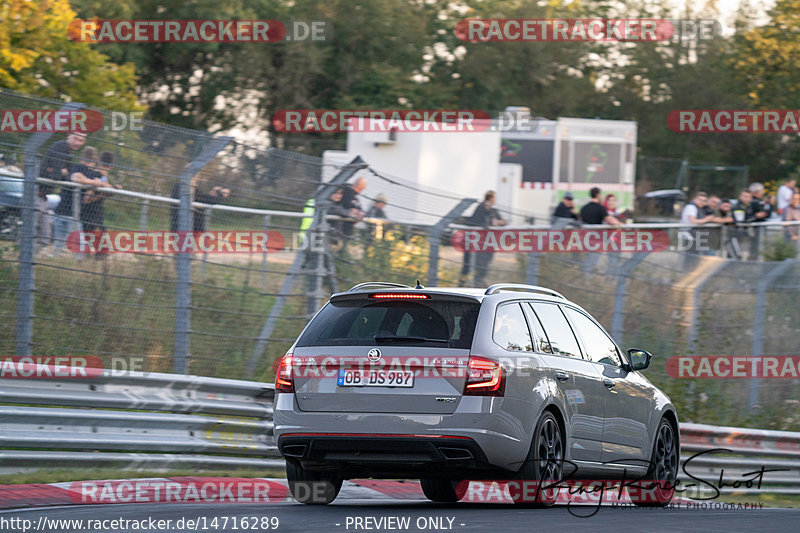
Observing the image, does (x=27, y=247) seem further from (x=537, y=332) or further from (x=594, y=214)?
(x=594, y=214)

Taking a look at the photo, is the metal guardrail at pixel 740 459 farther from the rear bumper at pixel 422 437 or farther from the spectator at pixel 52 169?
the spectator at pixel 52 169

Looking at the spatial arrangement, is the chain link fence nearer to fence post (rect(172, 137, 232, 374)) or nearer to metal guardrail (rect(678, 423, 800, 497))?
fence post (rect(172, 137, 232, 374))

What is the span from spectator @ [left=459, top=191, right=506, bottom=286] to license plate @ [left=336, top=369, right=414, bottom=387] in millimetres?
6214

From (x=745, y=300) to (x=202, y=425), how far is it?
27.8 ft

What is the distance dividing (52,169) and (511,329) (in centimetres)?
482

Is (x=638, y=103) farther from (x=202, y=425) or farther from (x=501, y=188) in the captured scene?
(x=202, y=425)

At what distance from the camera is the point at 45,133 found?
1163 centimetres

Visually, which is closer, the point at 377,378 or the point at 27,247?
the point at 377,378

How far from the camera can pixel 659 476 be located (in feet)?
35.8

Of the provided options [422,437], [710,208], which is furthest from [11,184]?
[710,208]

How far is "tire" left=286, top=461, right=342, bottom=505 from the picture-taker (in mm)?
9156

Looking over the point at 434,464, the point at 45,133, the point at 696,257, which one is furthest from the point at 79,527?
the point at 696,257

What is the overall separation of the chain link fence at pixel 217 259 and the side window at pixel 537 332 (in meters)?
4.12

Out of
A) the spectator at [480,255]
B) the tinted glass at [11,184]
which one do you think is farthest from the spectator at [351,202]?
the tinted glass at [11,184]
